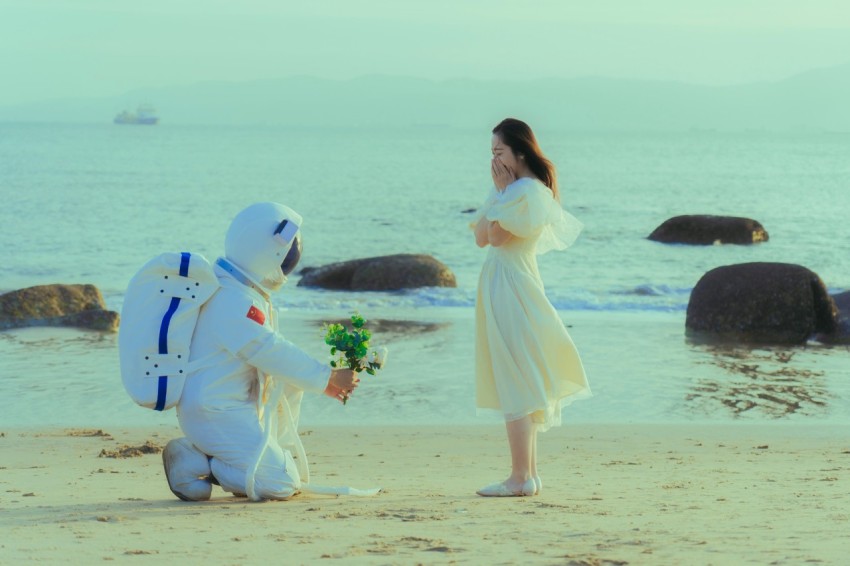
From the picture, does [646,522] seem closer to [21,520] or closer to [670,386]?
[21,520]

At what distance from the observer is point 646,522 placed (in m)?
4.77

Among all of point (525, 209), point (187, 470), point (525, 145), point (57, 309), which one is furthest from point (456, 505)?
point (57, 309)

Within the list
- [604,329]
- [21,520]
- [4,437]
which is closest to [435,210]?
[604,329]

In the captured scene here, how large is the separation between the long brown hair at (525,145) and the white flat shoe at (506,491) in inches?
57.7

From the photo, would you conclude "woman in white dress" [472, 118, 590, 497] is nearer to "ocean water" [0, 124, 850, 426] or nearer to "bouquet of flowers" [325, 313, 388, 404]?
"bouquet of flowers" [325, 313, 388, 404]

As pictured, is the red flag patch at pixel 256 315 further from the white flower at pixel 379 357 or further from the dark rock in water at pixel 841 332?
the dark rock in water at pixel 841 332

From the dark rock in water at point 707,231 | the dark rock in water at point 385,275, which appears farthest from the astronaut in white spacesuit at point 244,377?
the dark rock in water at point 707,231

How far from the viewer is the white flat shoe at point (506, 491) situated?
5.58 m

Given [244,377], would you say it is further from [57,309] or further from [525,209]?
[57,309]

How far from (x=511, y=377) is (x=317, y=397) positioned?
428 cm

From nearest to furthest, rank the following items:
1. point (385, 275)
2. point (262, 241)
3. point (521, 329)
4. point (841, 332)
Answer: point (262, 241)
point (521, 329)
point (841, 332)
point (385, 275)

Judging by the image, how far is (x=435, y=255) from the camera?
89.6 feet

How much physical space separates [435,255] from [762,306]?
13955 mm

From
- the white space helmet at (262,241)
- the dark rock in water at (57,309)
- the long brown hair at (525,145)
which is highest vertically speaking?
the long brown hair at (525,145)
